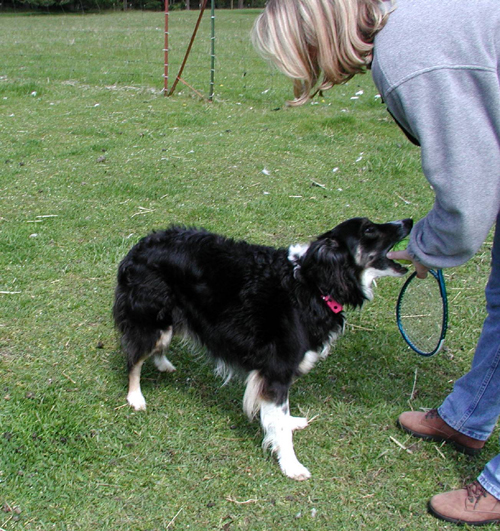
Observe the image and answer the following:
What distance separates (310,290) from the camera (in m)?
2.85

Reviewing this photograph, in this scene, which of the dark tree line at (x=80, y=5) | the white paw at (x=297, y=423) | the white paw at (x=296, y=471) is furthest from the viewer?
the dark tree line at (x=80, y=5)

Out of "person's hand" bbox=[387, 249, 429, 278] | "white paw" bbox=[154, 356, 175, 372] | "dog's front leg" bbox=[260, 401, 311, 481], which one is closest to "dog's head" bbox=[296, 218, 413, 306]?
"person's hand" bbox=[387, 249, 429, 278]

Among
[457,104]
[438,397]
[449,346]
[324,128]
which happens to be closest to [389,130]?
[324,128]

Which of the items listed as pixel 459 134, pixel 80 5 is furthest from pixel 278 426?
pixel 80 5

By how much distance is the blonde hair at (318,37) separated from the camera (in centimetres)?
190

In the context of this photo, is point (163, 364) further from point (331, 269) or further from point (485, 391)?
point (485, 391)

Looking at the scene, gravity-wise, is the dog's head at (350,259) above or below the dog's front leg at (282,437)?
above

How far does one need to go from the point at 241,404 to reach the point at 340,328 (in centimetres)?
80

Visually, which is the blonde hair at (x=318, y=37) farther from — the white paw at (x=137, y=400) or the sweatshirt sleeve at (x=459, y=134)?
the white paw at (x=137, y=400)

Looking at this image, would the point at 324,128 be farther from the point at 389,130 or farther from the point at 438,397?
the point at 438,397

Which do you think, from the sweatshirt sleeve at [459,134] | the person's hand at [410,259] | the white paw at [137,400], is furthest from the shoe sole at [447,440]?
the white paw at [137,400]

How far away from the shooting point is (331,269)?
9.08 feet

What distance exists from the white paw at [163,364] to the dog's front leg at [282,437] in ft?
2.83

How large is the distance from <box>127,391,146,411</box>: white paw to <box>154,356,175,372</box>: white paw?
0.29 meters
